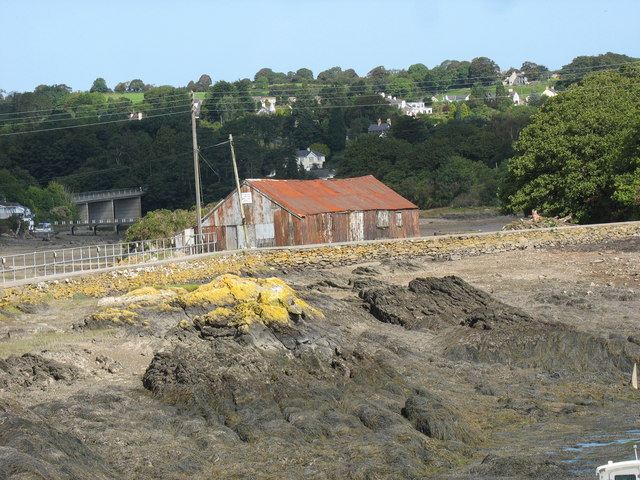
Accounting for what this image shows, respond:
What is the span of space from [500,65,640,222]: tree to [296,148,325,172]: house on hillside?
76.8m

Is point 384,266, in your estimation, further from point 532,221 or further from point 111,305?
point 111,305

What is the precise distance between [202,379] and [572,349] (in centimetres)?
998

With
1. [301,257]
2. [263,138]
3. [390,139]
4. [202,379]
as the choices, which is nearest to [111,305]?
[202,379]

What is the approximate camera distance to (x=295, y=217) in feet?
135

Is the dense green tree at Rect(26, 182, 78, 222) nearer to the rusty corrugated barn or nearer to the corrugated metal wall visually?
the rusty corrugated barn

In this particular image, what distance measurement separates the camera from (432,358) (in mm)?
22922

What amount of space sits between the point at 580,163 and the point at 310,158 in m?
85.3

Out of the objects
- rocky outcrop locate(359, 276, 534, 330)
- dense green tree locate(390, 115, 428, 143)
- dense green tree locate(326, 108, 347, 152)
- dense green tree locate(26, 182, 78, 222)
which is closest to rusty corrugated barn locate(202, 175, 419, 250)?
rocky outcrop locate(359, 276, 534, 330)

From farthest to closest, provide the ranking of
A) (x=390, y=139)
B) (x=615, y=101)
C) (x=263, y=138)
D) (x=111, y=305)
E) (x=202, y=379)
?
(x=263, y=138), (x=390, y=139), (x=615, y=101), (x=111, y=305), (x=202, y=379)

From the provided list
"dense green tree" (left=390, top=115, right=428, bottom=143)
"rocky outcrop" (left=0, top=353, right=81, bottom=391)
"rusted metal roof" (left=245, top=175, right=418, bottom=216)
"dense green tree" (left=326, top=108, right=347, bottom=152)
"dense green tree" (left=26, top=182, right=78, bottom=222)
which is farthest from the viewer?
"dense green tree" (left=326, top=108, right=347, bottom=152)

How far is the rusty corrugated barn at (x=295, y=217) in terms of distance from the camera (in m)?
41.7

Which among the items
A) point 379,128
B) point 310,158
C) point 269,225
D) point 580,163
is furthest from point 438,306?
point 379,128

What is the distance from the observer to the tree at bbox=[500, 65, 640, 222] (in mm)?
48000

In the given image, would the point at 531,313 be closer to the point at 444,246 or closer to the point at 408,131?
the point at 444,246
